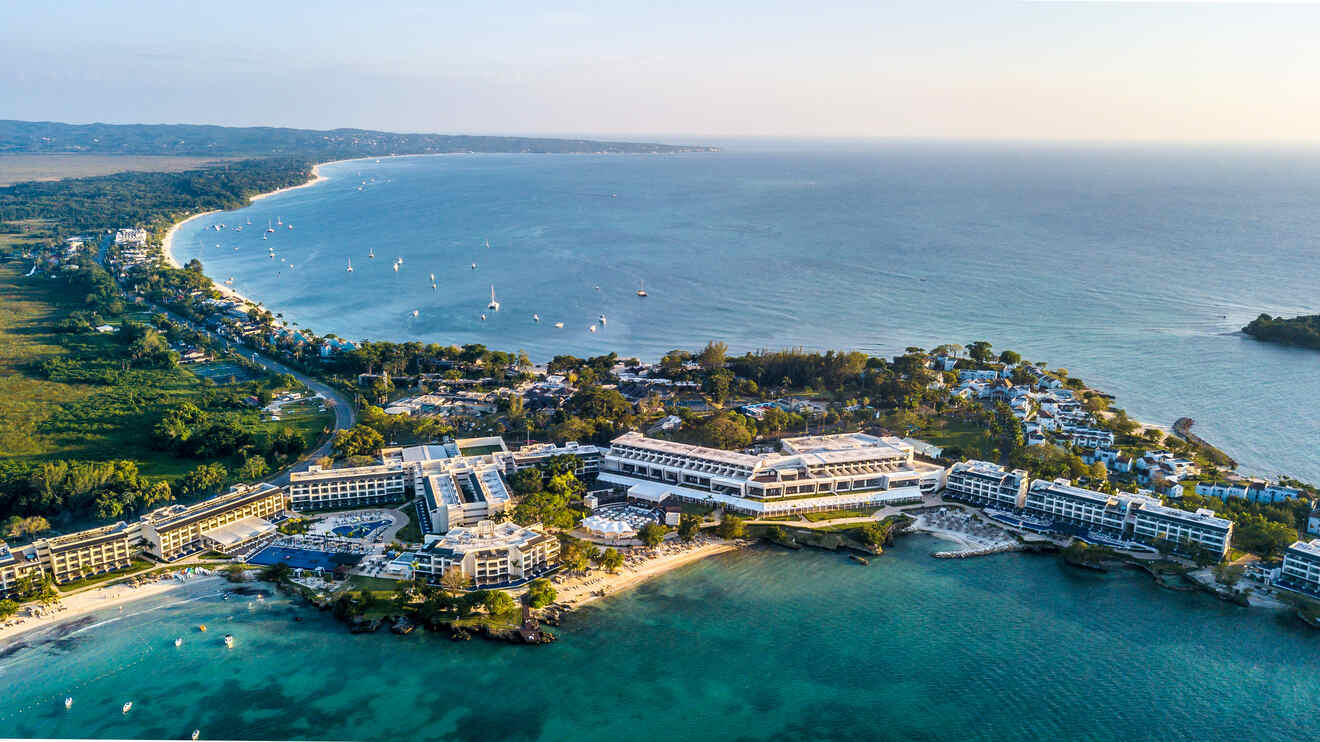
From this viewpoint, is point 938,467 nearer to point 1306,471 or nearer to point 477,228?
point 1306,471

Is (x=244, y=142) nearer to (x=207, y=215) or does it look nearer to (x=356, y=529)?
(x=207, y=215)

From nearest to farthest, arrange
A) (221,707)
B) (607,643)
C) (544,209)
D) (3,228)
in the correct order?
(221,707) → (607,643) → (3,228) → (544,209)

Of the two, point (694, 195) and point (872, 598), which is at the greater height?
point (694, 195)

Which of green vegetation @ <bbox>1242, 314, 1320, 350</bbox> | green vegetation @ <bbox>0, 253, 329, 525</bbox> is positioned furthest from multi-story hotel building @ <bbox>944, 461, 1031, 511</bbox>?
green vegetation @ <bbox>1242, 314, 1320, 350</bbox>

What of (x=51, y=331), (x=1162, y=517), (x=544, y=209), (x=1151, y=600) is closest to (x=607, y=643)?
(x=1151, y=600)

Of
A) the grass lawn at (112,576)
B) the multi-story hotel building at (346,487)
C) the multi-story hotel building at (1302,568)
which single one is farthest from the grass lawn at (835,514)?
the grass lawn at (112,576)
